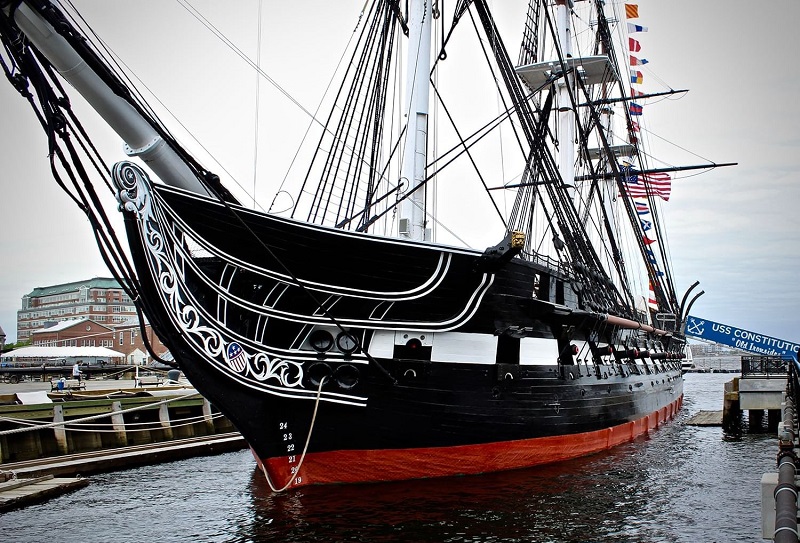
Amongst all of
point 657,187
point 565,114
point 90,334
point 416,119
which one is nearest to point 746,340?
point 657,187

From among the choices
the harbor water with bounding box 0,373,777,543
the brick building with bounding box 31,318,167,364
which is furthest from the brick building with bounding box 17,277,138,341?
the harbor water with bounding box 0,373,777,543

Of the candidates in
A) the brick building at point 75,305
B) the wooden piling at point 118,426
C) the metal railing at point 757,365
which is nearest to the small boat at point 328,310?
the wooden piling at point 118,426

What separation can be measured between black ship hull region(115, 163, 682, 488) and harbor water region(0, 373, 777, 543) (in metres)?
0.72

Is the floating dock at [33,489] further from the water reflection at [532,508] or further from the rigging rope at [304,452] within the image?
the rigging rope at [304,452]

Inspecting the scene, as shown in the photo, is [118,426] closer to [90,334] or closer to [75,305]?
[90,334]

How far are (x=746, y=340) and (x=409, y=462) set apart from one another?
80.9 ft

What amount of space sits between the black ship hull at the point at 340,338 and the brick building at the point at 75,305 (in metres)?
104

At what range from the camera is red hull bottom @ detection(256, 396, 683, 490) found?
39.9 feet

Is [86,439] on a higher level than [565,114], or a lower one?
lower

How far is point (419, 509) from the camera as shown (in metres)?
11.3

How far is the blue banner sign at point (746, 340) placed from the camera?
102ft

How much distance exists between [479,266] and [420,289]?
1115 millimetres

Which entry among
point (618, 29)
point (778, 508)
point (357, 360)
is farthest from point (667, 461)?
point (618, 29)

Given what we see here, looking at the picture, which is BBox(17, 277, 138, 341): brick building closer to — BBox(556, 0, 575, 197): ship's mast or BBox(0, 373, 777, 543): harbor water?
BBox(556, 0, 575, 197): ship's mast
